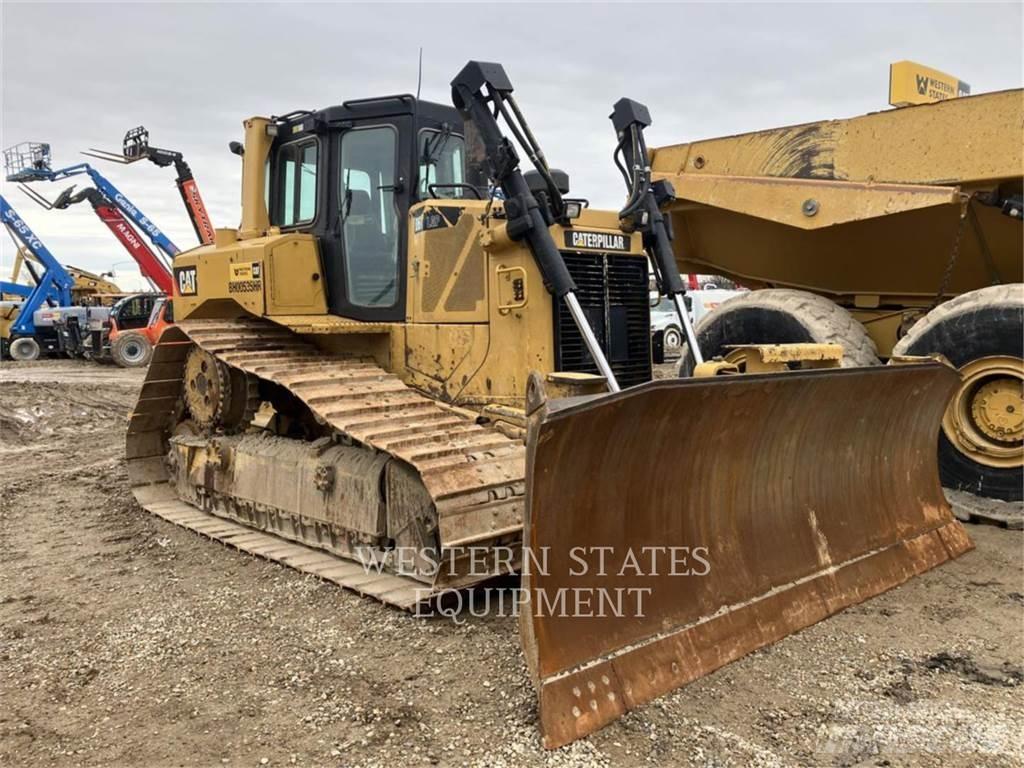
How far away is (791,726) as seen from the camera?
2.90 metres

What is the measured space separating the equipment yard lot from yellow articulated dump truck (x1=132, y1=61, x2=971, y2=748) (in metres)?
0.16

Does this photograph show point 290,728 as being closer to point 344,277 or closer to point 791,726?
point 791,726

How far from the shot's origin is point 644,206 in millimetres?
5250

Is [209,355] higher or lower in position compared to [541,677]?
higher

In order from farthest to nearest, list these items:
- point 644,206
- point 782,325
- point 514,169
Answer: point 782,325 → point 644,206 → point 514,169

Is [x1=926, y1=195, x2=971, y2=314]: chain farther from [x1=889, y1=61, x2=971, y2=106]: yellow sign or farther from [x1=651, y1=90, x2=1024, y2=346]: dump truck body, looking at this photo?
[x1=889, y1=61, x2=971, y2=106]: yellow sign

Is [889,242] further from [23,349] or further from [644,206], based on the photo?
[23,349]

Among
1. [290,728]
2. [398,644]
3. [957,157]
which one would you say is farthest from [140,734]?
[957,157]

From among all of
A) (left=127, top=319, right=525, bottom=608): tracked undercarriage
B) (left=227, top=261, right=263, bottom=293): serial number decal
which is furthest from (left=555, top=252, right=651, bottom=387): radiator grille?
(left=227, top=261, right=263, bottom=293): serial number decal

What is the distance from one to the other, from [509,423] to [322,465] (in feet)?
3.59

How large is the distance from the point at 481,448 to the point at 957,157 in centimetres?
389

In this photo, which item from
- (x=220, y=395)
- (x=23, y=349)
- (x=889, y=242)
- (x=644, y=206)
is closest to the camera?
(x=644, y=206)

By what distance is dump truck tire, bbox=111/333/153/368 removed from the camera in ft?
65.3

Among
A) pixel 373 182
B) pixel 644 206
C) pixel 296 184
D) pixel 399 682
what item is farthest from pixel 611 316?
pixel 399 682
